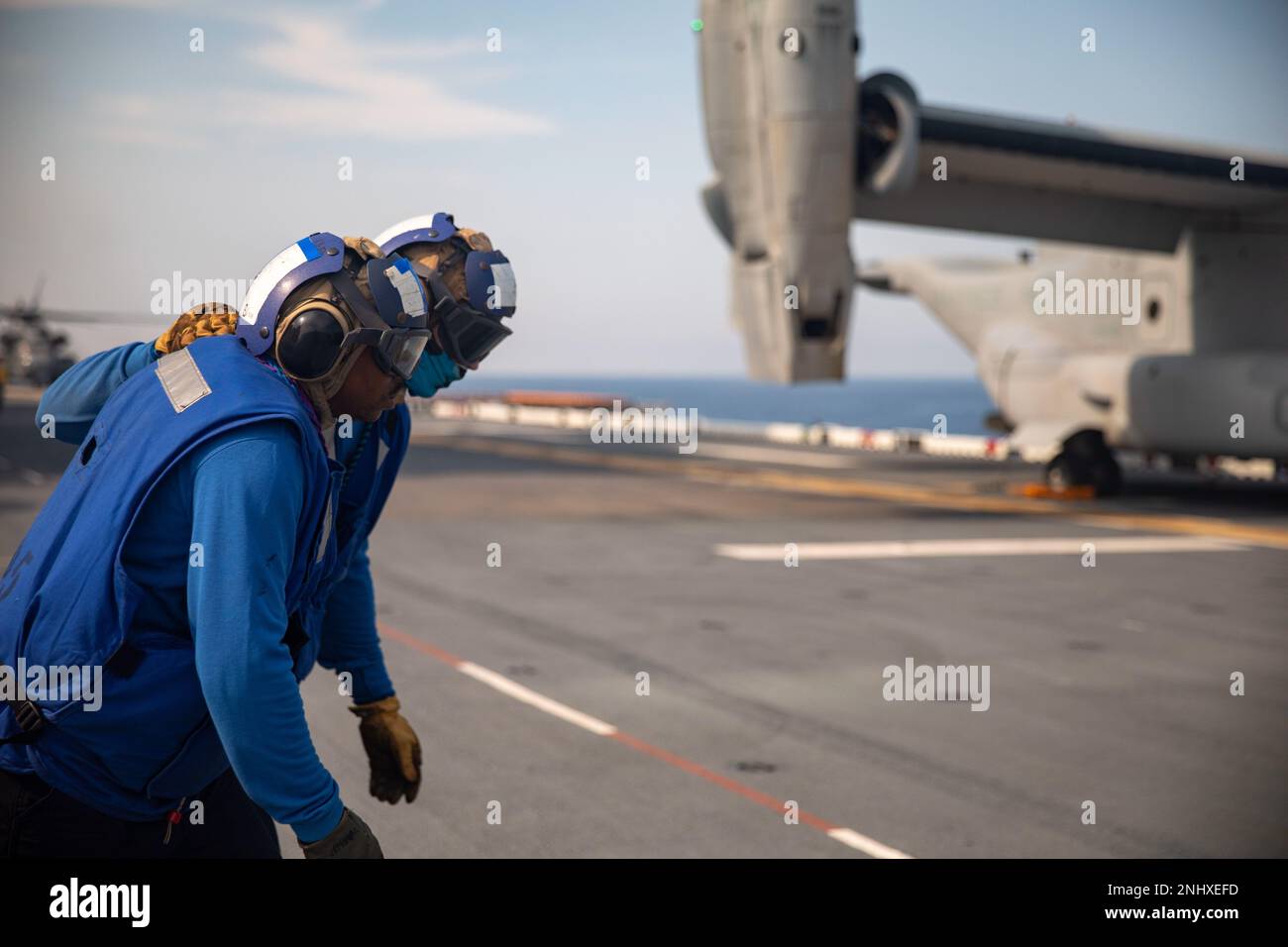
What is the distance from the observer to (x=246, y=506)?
240cm

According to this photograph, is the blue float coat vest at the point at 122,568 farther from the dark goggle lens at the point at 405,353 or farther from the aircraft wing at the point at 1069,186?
the aircraft wing at the point at 1069,186

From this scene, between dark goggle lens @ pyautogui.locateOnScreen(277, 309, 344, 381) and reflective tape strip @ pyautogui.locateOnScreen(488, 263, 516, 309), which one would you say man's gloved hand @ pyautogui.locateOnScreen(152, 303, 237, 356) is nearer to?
dark goggle lens @ pyautogui.locateOnScreen(277, 309, 344, 381)

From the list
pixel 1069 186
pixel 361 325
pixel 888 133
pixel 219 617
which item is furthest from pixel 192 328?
pixel 1069 186

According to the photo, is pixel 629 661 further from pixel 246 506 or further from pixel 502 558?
pixel 246 506

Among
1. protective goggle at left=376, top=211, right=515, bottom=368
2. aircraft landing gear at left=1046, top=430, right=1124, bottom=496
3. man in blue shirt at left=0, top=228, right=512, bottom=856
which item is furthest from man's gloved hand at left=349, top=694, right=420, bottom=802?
aircraft landing gear at left=1046, top=430, right=1124, bottom=496

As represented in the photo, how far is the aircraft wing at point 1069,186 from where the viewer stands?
19.2 metres

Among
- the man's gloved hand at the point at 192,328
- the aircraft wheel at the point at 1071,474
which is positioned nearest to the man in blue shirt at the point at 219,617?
the man's gloved hand at the point at 192,328

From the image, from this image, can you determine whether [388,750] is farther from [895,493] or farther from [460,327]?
[895,493]

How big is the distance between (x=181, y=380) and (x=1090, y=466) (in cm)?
2093

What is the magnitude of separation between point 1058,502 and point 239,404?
20.1 metres

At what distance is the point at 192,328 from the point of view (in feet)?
10.5

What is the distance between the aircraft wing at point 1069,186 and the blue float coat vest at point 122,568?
1626 cm
